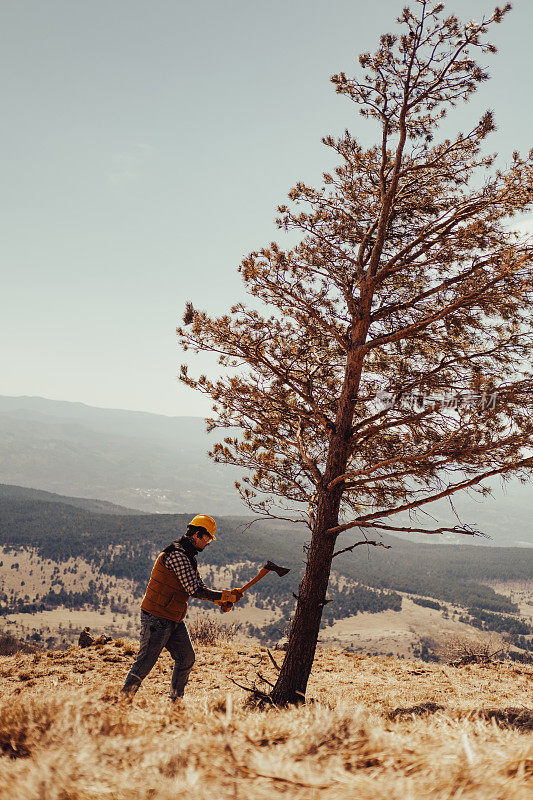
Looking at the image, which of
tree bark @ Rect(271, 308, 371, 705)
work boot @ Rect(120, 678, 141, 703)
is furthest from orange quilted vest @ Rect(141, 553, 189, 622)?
tree bark @ Rect(271, 308, 371, 705)

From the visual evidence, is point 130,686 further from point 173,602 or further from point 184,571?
point 184,571

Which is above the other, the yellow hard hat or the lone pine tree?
the lone pine tree

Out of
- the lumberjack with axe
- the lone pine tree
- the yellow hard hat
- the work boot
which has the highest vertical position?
the lone pine tree

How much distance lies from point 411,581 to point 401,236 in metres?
218

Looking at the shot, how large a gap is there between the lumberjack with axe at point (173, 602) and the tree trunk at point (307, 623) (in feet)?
5.28

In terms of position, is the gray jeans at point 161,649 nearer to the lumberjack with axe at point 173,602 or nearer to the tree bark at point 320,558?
the lumberjack with axe at point 173,602

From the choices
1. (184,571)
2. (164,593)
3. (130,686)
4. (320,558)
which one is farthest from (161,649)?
(320,558)

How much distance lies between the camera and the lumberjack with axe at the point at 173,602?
15.9 ft

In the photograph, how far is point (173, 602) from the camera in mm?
4957

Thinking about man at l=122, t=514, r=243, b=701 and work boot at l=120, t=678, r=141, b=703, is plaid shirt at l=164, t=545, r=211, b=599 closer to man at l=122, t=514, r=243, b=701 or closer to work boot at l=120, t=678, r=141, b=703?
man at l=122, t=514, r=243, b=701

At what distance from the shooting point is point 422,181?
757 centimetres

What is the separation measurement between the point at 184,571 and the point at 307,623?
7.92ft

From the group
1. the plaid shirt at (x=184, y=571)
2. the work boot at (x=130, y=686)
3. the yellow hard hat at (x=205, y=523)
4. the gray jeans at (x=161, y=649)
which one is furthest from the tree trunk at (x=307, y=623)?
the work boot at (x=130, y=686)

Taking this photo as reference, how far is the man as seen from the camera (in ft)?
15.9
